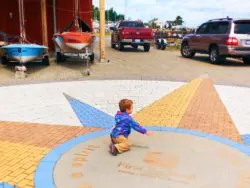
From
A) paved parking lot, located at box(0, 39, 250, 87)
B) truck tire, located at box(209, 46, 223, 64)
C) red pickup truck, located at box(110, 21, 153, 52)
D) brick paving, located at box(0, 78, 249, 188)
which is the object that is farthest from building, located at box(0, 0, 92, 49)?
brick paving, located at box(0, 78, 249, 188)

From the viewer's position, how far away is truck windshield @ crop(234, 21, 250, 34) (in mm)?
14945

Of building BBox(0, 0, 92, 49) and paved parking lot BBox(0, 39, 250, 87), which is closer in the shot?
paved parking lot BBox(0, 39, 250, 87)

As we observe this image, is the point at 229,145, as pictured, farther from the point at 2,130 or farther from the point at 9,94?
the point at 9,94

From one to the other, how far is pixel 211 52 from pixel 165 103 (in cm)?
942

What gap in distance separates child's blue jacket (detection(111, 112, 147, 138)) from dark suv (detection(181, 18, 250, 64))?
1143cm

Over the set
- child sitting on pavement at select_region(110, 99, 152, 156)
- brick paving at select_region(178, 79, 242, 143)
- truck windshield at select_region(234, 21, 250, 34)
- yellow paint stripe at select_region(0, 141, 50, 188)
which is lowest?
yellow paint stripe at select_region(0, 141, 50, 188)

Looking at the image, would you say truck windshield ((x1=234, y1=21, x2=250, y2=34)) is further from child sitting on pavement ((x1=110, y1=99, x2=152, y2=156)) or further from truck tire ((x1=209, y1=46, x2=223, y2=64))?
child sitting on pavement ((x1=110, y1=99, x2=152, y2=156))

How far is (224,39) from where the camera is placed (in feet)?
49.4

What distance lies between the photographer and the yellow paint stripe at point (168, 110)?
20.6 ft

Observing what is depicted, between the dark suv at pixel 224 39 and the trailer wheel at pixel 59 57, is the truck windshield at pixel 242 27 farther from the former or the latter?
the trailer wheel at pixel 59 57

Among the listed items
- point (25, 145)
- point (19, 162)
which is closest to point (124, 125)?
point (19, 162)

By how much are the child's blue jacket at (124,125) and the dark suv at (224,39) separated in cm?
1143

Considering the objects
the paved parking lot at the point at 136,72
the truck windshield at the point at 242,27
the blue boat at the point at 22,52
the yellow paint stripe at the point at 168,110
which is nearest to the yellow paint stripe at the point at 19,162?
the yellow paint stripe at the point at 168,110

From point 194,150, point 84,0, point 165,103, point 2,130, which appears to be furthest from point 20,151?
point 84,0
